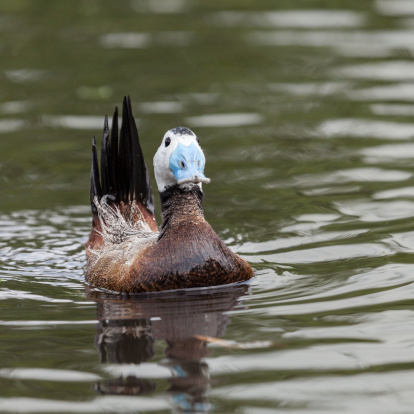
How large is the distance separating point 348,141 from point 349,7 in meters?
6.32

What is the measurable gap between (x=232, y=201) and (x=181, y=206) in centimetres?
289

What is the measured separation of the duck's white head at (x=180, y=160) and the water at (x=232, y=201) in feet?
3.21

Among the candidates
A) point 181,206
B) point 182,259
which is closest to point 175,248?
point 182,259

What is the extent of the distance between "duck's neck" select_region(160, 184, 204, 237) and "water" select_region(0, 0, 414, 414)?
26.0 inches

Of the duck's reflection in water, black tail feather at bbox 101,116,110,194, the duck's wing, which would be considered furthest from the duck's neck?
black tail feather at bbox 101,116,110,194

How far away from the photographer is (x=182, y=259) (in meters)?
7.82

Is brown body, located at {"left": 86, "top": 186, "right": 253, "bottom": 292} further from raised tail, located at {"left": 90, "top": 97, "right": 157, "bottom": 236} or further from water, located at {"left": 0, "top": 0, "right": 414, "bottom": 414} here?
raised tail, located at {"left": 90, "top": 97, "right": 157, "bottom": 236}

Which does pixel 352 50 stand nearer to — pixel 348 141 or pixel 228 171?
pixel 348 141

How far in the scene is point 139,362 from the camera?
6309mm

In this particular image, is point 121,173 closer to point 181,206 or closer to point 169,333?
point 181,206

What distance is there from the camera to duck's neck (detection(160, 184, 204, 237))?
26.3ft

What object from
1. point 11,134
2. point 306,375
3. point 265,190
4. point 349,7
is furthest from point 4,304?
point 349,7

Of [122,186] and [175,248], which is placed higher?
[122,186]

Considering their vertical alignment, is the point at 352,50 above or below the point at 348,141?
above
